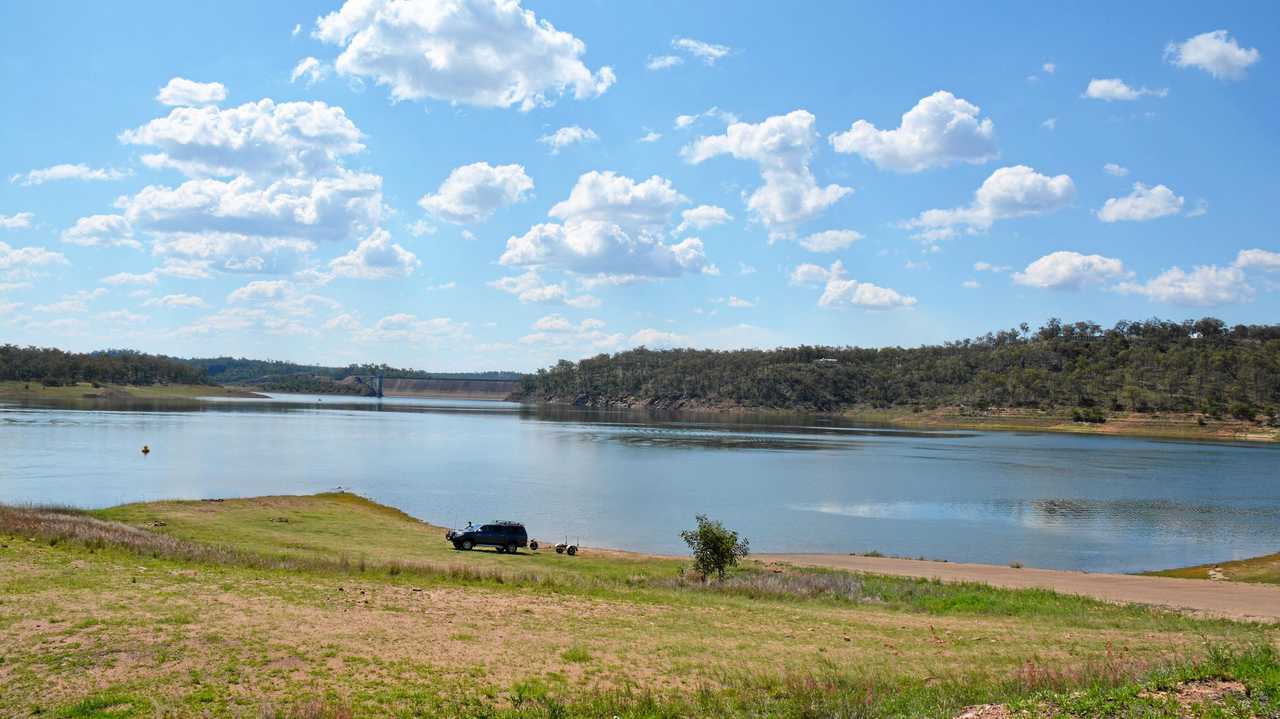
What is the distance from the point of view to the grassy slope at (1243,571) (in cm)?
4203

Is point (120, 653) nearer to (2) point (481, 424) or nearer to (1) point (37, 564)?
(1) point (37, 564)

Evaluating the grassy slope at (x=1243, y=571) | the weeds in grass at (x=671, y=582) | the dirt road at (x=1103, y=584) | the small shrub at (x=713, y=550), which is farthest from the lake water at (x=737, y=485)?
the weeds in grass at (x=671, y=582)

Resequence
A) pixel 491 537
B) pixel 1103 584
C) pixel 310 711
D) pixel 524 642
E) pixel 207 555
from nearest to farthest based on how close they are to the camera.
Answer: pixel 310 711
pixel 524 642
pixel 207 555
pixel 1103 584
pixel 491 537

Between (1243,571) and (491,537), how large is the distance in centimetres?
3840

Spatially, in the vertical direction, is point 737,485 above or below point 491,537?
below

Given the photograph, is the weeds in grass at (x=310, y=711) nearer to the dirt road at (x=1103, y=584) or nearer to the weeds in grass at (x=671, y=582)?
the weeds in grass at (x=671, y=582)

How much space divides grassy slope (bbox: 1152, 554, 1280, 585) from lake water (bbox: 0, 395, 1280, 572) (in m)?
2.94

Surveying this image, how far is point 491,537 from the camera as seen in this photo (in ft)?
144

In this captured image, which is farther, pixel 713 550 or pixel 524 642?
pixel 713 550

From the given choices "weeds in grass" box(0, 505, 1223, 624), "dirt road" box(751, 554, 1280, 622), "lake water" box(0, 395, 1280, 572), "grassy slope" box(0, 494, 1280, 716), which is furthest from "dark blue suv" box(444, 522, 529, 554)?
"dirt road" box(751, 554, 1280, 622)

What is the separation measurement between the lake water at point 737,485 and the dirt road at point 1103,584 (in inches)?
255

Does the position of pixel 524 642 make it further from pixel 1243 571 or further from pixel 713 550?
pixel 1243 571

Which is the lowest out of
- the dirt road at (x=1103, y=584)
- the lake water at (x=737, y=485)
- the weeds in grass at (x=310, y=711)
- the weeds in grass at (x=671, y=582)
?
the lake water at (x=737, y=485)

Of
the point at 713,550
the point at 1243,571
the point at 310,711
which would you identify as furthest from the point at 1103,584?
the point at 310,711
